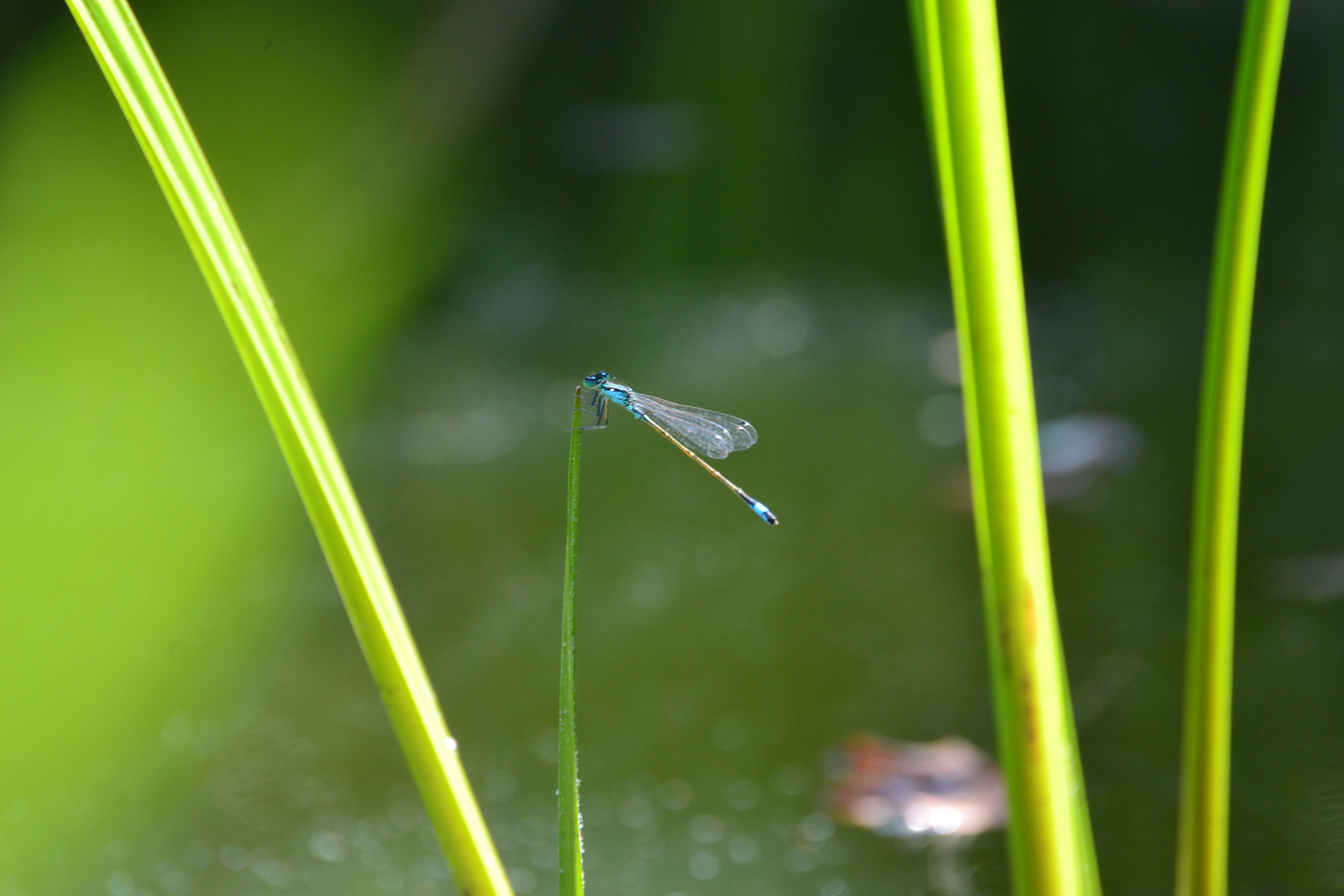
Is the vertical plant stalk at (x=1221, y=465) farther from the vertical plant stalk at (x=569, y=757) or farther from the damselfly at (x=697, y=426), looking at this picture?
the damselfly at (x=697, y=426)

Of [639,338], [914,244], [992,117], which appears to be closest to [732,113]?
[914,244]

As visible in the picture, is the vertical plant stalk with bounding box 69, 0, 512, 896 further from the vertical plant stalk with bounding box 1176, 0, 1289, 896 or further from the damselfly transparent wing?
the damselfly transparent wing

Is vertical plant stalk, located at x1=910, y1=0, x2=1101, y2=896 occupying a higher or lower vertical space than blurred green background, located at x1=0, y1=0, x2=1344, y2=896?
lower

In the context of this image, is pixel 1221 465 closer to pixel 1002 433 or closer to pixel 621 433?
pixel 1002 433

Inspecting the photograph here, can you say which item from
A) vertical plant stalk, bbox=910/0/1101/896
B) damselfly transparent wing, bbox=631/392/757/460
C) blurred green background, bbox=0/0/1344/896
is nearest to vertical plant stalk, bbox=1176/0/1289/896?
vertical plant stalk, bbox=910/0/1101/896

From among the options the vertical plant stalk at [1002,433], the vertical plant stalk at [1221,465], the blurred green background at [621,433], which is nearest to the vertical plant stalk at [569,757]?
the vertical plant stalk at [1002,433]

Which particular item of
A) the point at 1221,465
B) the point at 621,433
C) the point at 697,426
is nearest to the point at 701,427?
the point at 697,426

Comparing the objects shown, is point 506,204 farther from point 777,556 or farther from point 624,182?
point 777,556
